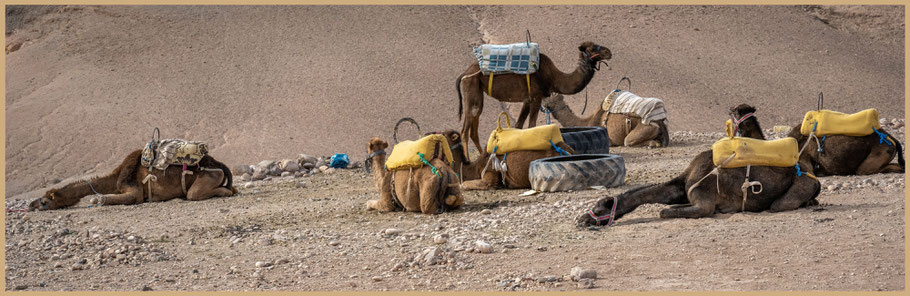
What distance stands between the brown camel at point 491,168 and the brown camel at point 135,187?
11.5 ft

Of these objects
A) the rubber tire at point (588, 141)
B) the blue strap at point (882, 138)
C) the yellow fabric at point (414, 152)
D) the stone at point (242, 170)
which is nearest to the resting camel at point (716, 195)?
the yellow fabric at point (414, 152)

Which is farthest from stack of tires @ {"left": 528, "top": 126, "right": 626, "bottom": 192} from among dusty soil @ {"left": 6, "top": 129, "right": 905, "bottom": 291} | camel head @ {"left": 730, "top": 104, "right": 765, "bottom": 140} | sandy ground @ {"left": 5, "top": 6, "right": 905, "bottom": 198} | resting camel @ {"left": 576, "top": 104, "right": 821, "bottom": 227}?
sandy ground @ {"left": 5, "top": 6, "right": 905, "bottom": 198}

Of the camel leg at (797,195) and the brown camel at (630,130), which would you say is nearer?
the camel leg at (797,195)

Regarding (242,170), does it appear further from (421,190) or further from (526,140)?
(421,190)

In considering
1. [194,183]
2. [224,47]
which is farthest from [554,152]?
[224,47]

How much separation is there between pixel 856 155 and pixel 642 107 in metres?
6.58

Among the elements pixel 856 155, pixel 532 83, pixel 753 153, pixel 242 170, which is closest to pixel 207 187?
pixel 242 170

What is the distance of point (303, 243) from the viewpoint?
411 inches

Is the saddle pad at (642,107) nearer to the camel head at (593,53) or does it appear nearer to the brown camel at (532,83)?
the brown camel at (532,83)

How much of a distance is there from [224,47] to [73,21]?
16.4ft

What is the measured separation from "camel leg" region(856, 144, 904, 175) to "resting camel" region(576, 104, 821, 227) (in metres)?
3.04

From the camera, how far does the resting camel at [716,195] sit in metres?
9.98

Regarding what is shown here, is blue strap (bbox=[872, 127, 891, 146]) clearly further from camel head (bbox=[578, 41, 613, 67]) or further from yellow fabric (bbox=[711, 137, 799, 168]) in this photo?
camel head (bbox=[578, 41, 613, 67])

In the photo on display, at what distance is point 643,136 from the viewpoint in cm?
1927
